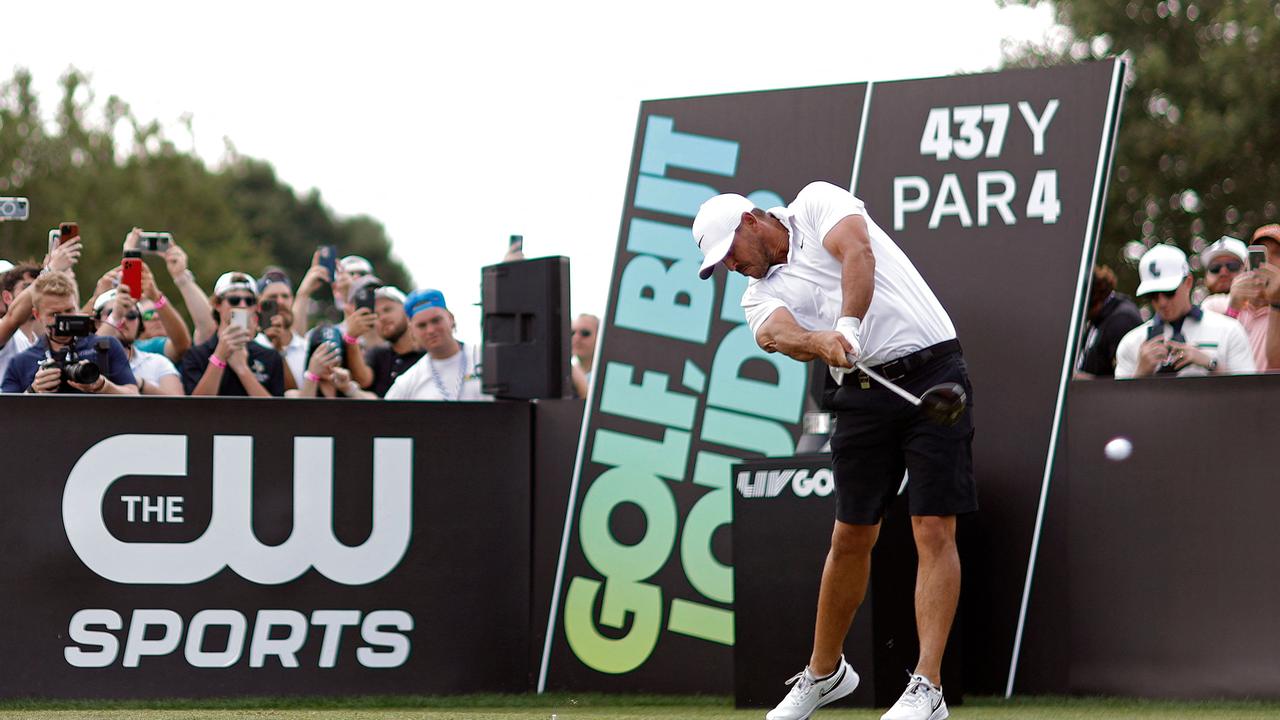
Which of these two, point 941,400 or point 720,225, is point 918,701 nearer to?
point 941,400

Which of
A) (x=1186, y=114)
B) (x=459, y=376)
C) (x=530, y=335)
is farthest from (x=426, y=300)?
(x=1186, y=114)

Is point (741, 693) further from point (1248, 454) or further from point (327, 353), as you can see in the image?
point (327, 353)

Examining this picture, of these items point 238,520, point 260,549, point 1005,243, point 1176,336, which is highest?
point 1005,243

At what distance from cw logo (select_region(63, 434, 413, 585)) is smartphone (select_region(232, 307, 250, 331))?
0.93 m

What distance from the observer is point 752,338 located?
8.72 m

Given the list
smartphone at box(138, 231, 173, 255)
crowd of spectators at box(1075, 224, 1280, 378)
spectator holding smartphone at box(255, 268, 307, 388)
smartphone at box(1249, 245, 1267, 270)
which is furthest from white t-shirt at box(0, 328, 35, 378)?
smartphone at box(1249, 245, 1267, 270)

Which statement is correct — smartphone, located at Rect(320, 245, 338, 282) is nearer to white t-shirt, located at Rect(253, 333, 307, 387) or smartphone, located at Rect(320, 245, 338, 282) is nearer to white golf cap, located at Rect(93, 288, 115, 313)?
white t-shirt, located at Rect(253, 333, 307, 387)

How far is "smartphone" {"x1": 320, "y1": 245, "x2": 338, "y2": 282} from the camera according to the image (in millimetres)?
10539

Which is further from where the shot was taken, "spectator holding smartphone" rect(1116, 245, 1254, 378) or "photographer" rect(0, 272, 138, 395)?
"photographer" rect(0, 272, 138, 395)

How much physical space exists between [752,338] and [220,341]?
9.12ft

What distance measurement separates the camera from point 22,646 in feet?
26.0

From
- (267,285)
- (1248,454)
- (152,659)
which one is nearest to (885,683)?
(1248,454)

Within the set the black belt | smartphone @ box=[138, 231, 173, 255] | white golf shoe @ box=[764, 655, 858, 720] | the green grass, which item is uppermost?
smartphone @ box=[138, 231, 173, 255]

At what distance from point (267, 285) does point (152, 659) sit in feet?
9.64
